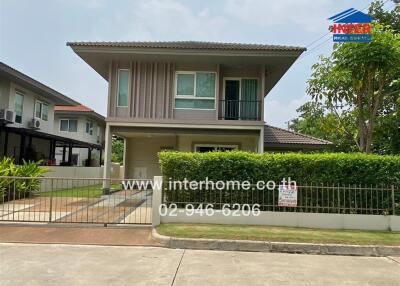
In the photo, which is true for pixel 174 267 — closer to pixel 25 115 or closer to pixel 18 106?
pixel 18 106

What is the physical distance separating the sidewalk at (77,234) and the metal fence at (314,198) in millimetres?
1530

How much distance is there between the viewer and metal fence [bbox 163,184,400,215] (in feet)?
31.7

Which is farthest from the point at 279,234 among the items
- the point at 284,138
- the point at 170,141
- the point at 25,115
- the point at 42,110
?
the point at 42,110

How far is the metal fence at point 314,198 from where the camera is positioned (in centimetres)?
967

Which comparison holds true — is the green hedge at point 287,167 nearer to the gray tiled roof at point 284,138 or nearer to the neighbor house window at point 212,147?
the neighbor house window at point 212,147

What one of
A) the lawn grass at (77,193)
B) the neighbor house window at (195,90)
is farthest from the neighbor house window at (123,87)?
the lawn grass at (77,193)

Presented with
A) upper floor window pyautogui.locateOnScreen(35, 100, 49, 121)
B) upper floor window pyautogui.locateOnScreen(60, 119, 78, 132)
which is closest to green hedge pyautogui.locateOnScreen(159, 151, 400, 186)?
upper floor window pyautogui.locateOnScreen(35, 100, 49, 121)

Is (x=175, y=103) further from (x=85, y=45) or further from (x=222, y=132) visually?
(x=85, y=45)

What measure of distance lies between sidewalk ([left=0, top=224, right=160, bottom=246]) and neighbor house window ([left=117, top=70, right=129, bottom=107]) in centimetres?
831

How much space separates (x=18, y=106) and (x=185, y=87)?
11272 millimetres

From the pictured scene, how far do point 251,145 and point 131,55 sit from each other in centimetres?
743

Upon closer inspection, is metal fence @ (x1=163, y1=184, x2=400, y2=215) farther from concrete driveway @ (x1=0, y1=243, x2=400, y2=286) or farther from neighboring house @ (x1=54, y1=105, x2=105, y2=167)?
neighboring house @ (x1=54, y1=105, x2=105, y2=167)

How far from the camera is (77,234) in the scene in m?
8.48

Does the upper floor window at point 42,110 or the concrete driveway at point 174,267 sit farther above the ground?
the upper floor window at point 42,110
